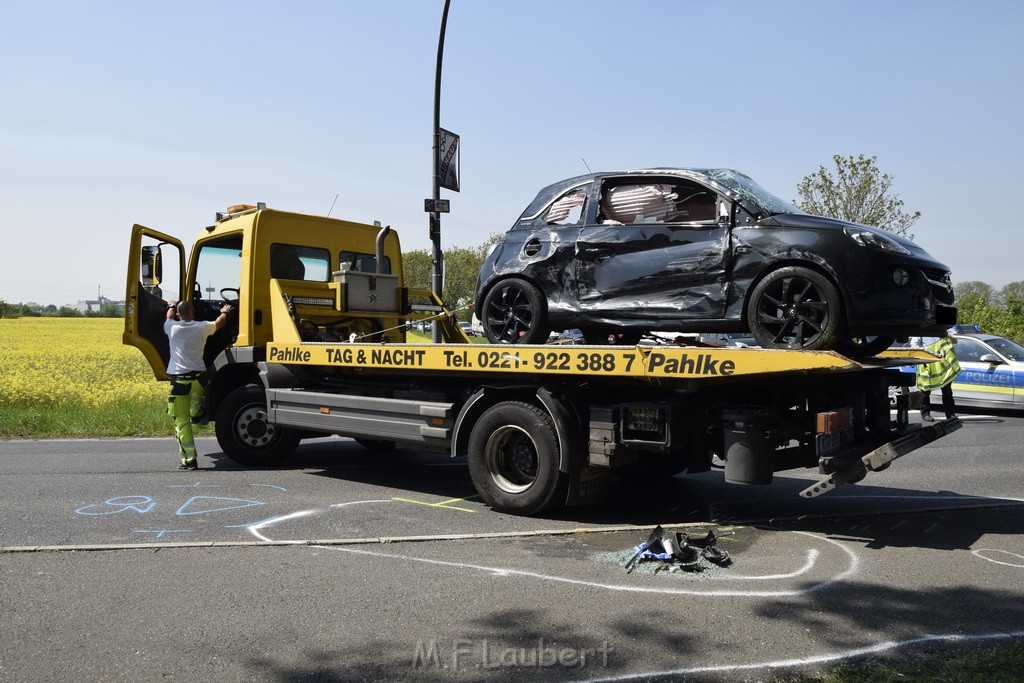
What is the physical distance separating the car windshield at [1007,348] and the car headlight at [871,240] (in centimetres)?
1003

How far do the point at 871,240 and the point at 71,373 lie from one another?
20.3 m

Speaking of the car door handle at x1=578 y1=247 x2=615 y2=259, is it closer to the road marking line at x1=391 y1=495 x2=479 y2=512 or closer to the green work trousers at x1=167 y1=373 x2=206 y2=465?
the road marking line at x1=391 y1=495 x2=479 y2=512

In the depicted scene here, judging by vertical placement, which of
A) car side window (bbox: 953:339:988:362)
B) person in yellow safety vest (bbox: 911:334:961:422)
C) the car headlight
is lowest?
person in yellow safety vest (bbox: 911:334:961:422)

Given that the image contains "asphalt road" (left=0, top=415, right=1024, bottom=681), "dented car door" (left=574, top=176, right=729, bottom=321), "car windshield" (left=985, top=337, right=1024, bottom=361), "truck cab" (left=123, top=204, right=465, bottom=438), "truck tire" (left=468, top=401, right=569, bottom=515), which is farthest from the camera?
"car windshield" (left=985, top=337, right=1024, bottom=361)

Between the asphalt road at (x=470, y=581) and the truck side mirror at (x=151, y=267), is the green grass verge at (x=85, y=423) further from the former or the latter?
the asphalt road at (x=470, y=581)

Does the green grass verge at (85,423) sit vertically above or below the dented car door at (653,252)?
below

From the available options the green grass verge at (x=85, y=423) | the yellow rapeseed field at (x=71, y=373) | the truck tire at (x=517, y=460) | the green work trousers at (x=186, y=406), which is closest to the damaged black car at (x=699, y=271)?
the truck tire at (x=517, y=460)

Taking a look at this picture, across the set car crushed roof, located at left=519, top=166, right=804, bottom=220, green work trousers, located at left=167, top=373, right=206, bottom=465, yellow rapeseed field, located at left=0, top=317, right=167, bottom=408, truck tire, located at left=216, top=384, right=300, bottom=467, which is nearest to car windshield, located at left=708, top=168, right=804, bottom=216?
car crushed roof, located at left=519, top=166, right=804, bottom=220

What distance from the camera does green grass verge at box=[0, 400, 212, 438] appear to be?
12055 millimetres

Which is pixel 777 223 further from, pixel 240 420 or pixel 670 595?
pixel 240 420

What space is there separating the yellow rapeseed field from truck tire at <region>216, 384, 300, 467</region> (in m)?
6.87

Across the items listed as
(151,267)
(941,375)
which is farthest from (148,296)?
(941,375)

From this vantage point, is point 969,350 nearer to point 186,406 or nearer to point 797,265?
point 797,265

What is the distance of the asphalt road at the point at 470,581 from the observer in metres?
3.62
